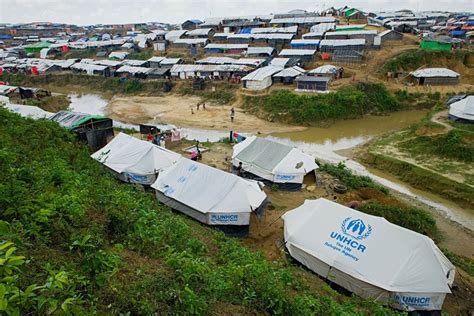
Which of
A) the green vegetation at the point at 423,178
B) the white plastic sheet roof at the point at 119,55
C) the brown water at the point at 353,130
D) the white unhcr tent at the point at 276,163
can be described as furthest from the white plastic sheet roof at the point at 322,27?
the white unhcr tent at the point at 276,163

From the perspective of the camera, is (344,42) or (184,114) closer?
(184,114)

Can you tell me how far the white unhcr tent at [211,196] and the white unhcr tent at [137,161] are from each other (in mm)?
1726

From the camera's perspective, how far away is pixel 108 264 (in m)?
5.11

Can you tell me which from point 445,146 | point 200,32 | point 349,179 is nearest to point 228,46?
point 200,32

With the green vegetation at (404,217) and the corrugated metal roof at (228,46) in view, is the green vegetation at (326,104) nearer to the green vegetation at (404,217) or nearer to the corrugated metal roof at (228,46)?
the corrugated metal roof at (228,46)

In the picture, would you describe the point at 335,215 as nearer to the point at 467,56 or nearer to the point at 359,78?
the point at 359,78

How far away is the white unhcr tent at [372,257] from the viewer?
30.2 feet

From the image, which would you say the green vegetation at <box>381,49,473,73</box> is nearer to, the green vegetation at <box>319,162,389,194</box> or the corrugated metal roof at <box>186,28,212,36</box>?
the green vegetation at <box>319,162,389,194</box>

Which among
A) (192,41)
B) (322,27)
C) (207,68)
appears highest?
(322,27)

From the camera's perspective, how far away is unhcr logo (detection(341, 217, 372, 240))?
10.3 meters

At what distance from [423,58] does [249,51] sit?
2290 centimetres

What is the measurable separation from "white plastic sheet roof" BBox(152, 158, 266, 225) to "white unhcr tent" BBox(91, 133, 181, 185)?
59.0 inches

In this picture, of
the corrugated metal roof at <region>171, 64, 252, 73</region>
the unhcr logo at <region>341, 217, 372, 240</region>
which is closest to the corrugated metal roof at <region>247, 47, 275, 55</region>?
the corrugated metal roof at <region>171, 64, 252, 73</region>

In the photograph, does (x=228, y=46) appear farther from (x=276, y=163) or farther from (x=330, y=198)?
(x=330, y=198)
